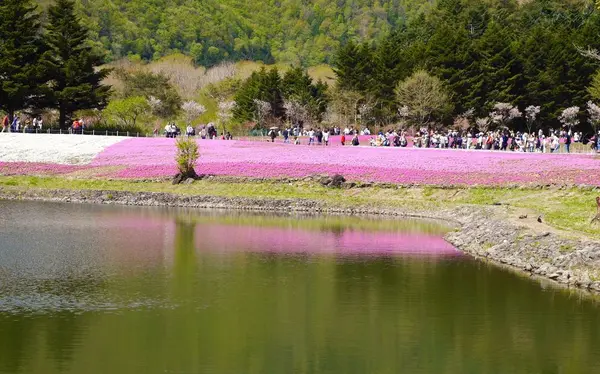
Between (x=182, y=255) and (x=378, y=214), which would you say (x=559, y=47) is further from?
(x=182, y=255)

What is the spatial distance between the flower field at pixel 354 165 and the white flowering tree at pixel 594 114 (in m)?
39.5

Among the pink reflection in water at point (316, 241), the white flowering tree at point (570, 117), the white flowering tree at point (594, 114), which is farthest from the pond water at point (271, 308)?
the white flowering tree at point (570, 117)

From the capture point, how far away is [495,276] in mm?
32500

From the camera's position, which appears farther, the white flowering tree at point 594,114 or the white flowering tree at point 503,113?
the white flowering tree at point 503,113

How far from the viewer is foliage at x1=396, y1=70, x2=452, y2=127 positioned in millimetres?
101125

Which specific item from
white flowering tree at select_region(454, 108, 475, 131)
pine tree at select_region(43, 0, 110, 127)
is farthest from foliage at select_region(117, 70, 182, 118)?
white flowering tree at select_region(454, 108, 475, 131)

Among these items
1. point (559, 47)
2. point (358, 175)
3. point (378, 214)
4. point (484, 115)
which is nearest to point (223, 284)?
point (378, 214)

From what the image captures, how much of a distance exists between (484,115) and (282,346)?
293 feet

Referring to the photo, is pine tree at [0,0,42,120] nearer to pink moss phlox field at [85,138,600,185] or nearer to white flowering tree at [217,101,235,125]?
pink moss phlox field at [85,138,600,185]

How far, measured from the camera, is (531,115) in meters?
107

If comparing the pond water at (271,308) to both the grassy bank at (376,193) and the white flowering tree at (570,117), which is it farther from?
the white flowering tree at (570,117)

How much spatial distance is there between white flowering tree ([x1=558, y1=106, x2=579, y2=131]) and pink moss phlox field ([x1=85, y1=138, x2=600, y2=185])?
3983cm

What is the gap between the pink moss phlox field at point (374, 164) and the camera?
58.9m

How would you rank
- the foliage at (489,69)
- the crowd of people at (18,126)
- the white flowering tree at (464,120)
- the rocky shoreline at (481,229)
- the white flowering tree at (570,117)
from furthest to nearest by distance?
1. the foliage at (489,69)
2. the white flowering tree at (464,120)
3. the white flowering tree at (570,117)
4. the crowd of people at (18,126)
5. the rocky shoreline at (481,229)
